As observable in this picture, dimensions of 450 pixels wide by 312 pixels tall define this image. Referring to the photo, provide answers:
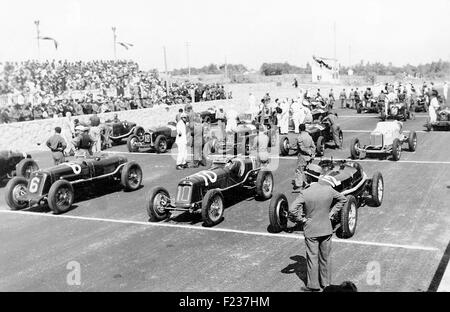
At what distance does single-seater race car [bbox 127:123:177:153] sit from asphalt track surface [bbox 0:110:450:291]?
6273mm

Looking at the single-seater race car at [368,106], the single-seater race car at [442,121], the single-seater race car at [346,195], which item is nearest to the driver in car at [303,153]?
the single-seater race car at [346,195]

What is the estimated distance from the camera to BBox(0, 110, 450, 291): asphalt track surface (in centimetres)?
714

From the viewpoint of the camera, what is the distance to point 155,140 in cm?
1919

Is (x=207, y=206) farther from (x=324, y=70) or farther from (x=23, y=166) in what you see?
(x=324, y=70)

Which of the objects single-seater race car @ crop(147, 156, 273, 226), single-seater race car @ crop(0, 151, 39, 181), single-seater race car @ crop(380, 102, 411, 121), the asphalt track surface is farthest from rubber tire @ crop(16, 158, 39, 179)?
single-seater race car @ crop(380, 102, 411, 121)

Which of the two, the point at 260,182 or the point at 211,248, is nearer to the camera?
the point at 211,248

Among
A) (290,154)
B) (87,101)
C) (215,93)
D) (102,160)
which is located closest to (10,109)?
(87,101)

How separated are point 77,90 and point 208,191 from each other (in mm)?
25707

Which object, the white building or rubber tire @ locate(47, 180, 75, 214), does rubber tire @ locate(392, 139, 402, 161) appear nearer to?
rubber tire @ locate(47, 180, 75, 214)

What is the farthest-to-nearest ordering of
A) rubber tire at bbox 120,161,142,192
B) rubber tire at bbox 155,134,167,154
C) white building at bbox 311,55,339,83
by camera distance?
white building at bbox 311,55,339,83 < rubber tire at bbox 155,134,167,154 < rubber tire at bbox 120,161,142,192

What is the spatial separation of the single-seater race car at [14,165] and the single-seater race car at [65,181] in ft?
9.52

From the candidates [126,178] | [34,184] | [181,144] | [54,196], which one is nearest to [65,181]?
[54,196]
